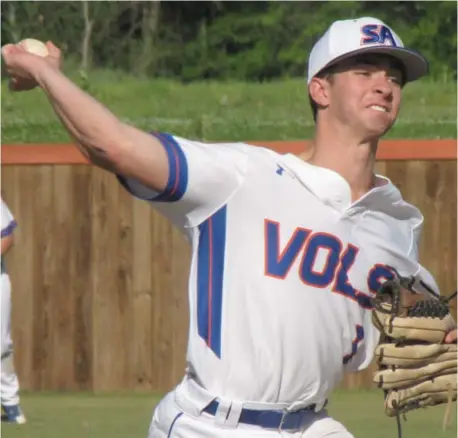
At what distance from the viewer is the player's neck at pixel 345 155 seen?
4.94 meters

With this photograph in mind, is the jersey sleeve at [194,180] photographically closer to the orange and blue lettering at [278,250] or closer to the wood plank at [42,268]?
the orange and blue lettering at [278,250]

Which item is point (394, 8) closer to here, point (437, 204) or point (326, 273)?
point (437, 204)

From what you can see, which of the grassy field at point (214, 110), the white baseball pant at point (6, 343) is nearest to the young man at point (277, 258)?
the white baseball pant at point (6, 343)

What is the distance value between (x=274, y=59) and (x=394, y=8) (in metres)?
1.66

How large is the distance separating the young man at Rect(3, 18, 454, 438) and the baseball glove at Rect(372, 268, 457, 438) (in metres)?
0.07

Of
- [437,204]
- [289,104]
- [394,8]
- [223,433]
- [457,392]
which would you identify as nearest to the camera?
[223,433]

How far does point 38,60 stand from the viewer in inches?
170

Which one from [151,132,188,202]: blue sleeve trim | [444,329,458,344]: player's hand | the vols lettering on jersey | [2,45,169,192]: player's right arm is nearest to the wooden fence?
[444,329,458,344]: player's hand

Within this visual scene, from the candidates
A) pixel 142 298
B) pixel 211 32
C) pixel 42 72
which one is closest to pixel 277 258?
pixel 42 72

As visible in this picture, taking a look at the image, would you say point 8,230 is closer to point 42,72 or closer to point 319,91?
point 319,91

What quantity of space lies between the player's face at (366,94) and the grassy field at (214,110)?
10.2 meters

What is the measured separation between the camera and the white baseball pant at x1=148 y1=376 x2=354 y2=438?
4723mm

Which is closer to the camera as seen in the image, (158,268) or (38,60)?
(38,60)

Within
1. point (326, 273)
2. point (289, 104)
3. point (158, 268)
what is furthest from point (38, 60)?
point (289, 104)
